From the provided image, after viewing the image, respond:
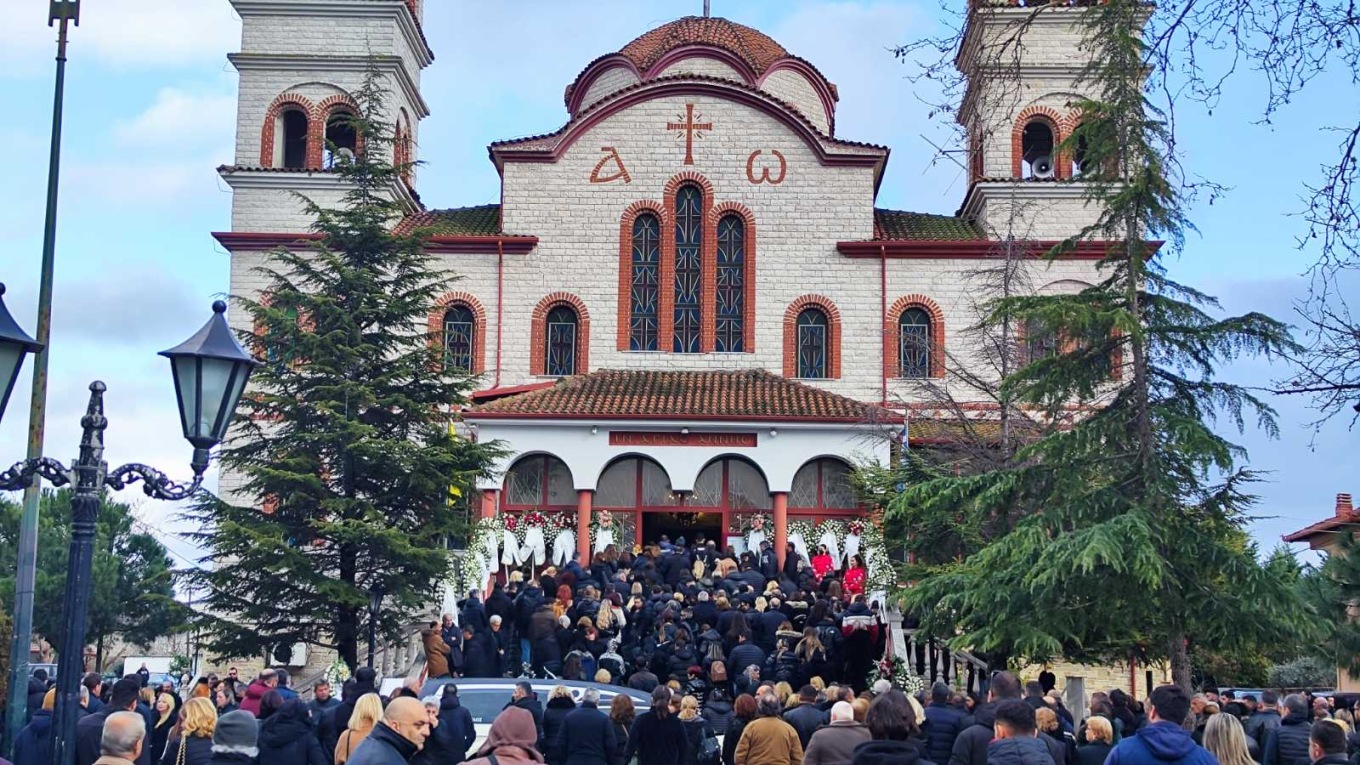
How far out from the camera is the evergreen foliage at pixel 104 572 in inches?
1953

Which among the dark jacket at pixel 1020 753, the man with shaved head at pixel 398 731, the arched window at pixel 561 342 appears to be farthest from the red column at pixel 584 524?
the man with shaved head at pixel 398 731

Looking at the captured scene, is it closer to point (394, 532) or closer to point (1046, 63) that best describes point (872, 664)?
point (394, 532)

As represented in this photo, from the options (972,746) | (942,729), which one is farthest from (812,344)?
(972,746)

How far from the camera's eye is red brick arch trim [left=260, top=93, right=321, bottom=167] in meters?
36.8

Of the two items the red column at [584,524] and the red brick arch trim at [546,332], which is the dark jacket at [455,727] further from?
the red brick arch trim at [546,332]

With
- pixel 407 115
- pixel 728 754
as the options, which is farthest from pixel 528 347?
pixel 728 754

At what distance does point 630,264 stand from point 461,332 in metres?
4.13

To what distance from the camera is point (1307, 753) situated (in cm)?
1339

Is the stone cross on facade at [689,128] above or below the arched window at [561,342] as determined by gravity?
above

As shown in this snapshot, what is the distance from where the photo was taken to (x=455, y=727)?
45.4 feet

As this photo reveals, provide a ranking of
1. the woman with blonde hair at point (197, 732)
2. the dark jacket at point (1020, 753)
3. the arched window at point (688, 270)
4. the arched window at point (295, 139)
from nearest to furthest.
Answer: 1. the dark jacket at point (1020, 753)
2. the woman with blonde hair at point (197, 732)
3. the arched window at point (688, 270)
4. the arched window at point (295, 139)

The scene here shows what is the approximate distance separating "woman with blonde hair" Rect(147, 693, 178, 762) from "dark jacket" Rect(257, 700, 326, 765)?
2575mm

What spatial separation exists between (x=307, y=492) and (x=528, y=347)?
39.8 feet

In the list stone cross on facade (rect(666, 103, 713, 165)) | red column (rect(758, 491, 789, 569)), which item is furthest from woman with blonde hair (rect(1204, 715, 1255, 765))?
stone cross on facade (rect(666, 103, 713, 165))
